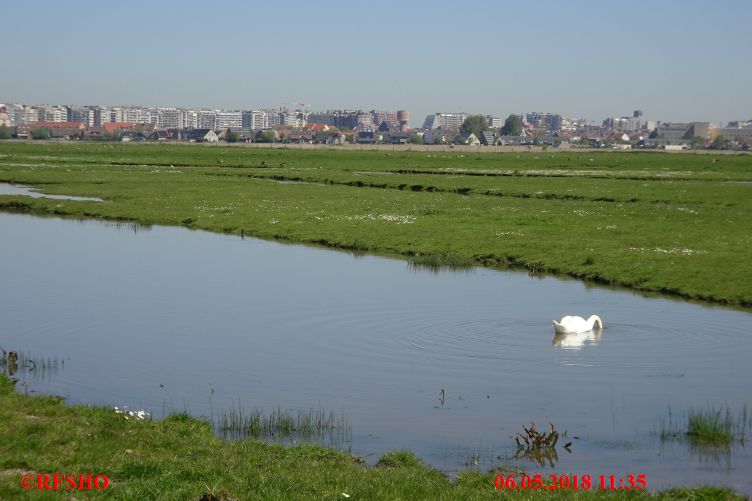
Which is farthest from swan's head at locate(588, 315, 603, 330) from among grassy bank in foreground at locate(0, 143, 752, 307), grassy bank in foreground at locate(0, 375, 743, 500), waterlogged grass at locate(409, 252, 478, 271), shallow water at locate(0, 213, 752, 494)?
waterlogged grass at locate(409, 252, 478, 271)

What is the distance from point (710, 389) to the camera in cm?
1873

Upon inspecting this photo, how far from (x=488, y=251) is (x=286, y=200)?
83.3 feet

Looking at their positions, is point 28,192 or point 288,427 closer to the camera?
point 288,427

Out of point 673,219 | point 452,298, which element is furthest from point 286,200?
point 452,298

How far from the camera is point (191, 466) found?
11.9 meters

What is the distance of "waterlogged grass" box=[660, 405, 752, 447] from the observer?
1541 centimetres

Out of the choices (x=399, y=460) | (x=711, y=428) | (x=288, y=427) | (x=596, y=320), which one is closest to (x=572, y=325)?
(x=596, y=320)

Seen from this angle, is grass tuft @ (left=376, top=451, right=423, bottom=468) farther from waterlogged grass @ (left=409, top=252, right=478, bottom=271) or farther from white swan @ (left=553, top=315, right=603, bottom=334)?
waterlogged grass @ (left=409, top=252, right=478, bottom=271)

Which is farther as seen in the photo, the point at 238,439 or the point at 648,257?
the point at 648,257

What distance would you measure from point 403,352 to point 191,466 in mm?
10033

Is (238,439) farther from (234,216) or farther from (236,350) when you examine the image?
(234,216)

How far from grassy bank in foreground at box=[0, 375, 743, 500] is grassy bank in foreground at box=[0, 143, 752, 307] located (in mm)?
18642

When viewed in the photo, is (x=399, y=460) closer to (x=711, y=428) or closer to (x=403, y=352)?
(x=711, y=428)

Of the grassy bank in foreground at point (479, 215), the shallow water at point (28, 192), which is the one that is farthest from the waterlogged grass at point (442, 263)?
the shallow water at point (28, 192)
